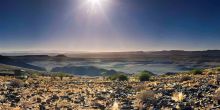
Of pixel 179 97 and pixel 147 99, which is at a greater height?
pixel 179 97

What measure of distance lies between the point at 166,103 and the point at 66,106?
18.2 feet

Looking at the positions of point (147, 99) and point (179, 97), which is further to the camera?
point (147, 99)

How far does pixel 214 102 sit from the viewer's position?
735 inches

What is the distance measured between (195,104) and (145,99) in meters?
3.34

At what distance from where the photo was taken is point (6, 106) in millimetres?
21906

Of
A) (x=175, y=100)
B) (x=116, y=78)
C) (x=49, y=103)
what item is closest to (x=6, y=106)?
(x=49, y=103)

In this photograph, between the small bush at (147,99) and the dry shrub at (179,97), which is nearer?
the small bush at (147,99)

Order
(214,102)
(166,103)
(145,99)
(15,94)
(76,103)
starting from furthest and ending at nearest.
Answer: (15,94)
(76,103)
(145,99)
(166,103)
(214,102)

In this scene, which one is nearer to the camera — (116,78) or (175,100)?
(175,100)

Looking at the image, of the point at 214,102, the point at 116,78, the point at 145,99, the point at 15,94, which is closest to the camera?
the point at 214,102

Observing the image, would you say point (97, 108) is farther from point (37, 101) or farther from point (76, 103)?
point (37, 101)

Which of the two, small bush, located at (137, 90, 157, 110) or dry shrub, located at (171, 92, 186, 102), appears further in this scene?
dry shrub, located at (171, 92, 186, 102)

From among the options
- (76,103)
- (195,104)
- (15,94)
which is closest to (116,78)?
(15,94)

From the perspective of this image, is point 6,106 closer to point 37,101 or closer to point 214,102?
point 37,101
